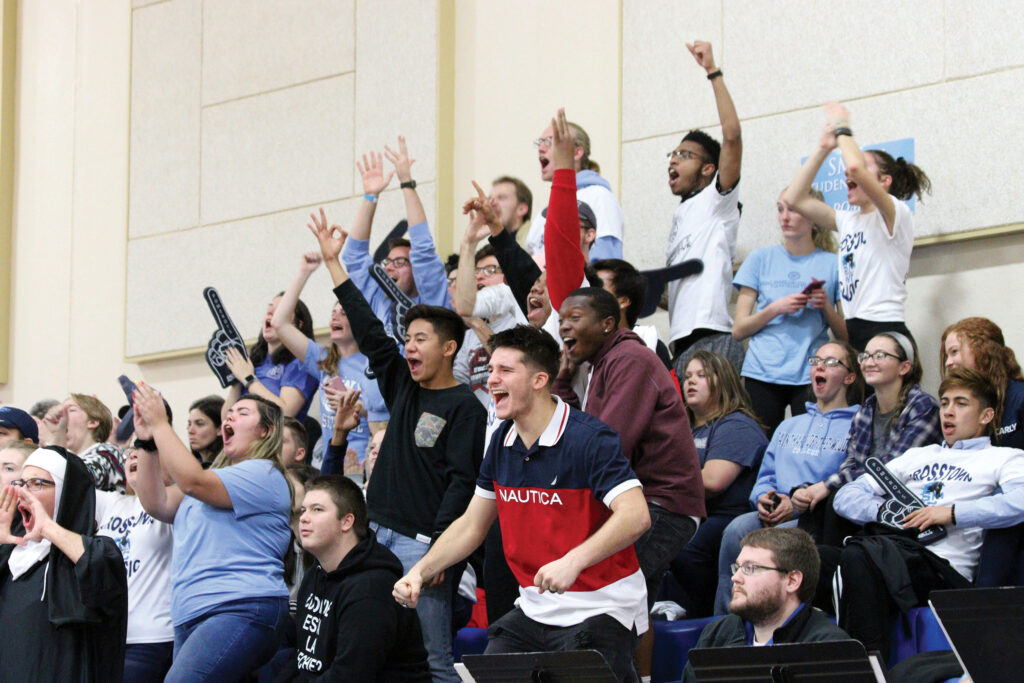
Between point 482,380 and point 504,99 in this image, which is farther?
point 504,99

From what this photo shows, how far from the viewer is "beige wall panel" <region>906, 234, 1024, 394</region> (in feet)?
23.1

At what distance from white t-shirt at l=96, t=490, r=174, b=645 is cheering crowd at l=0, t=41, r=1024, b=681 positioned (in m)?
0.01

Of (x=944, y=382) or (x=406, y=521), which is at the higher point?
(x=944, y=382)

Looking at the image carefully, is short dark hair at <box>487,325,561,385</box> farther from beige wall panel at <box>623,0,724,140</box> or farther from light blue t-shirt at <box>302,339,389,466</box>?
beige wall panel at <box>623,0,724,140</box>

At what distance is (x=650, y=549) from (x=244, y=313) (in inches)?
243

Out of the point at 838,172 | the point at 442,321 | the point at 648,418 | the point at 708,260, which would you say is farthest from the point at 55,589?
the point at 838,172

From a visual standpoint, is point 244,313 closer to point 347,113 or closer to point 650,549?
point 347,113

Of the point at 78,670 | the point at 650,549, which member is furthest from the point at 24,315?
the point at 650,549

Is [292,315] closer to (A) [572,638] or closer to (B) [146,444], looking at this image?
(B) [146,444]

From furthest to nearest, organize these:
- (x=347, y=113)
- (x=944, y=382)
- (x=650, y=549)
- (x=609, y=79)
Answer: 1. (x=347, y=113)
2. (x=609, y=79)
3. (x=944, y=382)
4. (x=650, y=549)

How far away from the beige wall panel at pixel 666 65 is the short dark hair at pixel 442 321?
3.23 metres

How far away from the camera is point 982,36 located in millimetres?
7266

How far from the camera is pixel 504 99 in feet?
30.7

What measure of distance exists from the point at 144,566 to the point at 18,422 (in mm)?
1725
